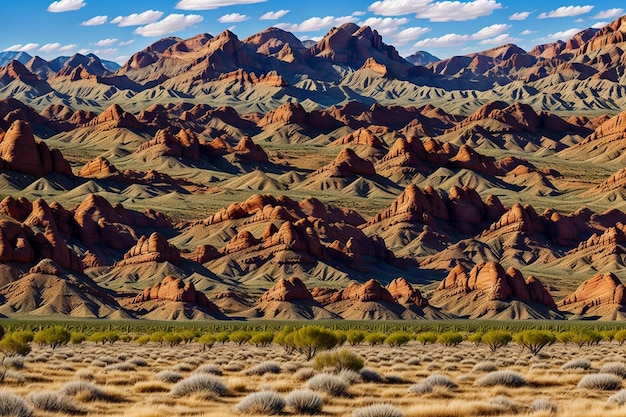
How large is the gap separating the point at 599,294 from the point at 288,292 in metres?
47.6

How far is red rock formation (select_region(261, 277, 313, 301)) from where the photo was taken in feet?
578

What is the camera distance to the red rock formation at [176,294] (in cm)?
17150

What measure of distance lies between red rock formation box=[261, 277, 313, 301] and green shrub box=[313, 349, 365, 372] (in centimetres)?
13377

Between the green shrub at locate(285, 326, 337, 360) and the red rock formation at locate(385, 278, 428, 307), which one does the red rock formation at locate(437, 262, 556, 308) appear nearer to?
the red rock formation at locate(385, 278, 428, 307)

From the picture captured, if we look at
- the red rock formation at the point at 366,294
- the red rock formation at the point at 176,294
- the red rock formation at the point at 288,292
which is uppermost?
the red rock formation at the point at 176,294

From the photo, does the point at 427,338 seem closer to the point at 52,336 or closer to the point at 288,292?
the point at 52,336

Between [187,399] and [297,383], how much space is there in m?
6.89

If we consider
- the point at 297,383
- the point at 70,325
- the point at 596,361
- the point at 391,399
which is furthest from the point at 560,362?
the point at 70,325

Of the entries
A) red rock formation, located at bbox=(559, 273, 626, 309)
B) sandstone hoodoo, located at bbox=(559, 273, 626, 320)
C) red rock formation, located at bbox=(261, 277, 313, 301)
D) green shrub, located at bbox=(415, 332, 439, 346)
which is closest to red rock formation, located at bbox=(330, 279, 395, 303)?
red rock formation, located at bbox=(261, 277, 313, 301)

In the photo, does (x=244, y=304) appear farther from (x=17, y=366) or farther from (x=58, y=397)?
(x=58, y=397)

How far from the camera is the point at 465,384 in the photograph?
4059cm

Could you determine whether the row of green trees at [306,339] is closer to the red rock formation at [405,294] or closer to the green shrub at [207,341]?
the green shrub at [207,341]

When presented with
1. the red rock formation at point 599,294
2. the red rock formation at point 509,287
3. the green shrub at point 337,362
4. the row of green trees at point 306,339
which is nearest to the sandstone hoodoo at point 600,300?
the red rock formation at point 599,294

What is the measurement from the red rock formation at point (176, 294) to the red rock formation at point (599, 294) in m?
56.5
